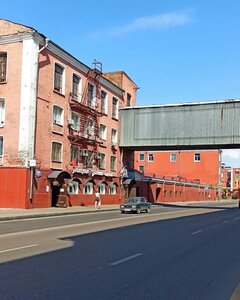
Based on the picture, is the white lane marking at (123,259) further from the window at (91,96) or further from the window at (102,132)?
the window at (102,132)

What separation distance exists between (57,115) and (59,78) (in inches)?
126

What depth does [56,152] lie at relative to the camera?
37656 millimetres

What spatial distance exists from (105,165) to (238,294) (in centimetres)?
4043

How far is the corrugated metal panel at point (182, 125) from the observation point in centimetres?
4400

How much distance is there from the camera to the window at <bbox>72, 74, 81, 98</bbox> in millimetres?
40906

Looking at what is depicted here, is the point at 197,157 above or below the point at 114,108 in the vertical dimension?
below

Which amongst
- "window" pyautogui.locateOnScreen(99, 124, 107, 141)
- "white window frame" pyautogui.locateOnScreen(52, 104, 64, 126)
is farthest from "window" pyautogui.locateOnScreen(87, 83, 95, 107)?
"white window frame" pyautogui.locateOnScreen(52, 104, 64, 126)

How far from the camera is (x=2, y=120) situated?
34.4 metres

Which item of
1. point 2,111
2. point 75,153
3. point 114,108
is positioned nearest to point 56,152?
point 75,153

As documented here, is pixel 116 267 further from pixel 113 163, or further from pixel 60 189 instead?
pixel 113 163

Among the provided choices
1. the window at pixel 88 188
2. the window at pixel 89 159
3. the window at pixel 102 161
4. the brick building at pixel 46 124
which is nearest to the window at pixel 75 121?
the brick building at pixel 46 124

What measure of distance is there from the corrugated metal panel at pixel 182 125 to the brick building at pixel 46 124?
16.1ft

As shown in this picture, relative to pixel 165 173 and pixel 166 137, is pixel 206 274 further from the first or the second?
pixel 165 173

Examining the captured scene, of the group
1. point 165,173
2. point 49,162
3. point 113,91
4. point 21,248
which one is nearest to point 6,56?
point 49,162
